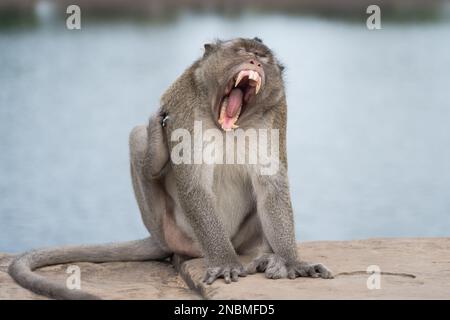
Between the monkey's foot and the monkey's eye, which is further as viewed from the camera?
the monkey's eye

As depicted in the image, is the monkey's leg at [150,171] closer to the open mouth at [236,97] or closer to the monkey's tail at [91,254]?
the monkey's tail at [91,254]

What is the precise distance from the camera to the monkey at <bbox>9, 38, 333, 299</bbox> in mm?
6855

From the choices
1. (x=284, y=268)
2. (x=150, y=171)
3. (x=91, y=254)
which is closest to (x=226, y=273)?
(x=284, y=268)

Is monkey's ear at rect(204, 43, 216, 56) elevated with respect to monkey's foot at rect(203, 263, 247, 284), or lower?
elevated

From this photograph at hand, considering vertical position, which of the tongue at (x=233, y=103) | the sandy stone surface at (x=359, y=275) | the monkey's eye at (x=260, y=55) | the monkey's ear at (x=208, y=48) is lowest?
the sandy stone surface at (x=359, y=275)

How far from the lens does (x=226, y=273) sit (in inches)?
265

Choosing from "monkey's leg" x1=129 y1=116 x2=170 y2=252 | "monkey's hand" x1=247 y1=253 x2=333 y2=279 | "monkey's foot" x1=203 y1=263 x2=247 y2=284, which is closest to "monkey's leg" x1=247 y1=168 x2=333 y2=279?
"monkey's hand" x1=247 y1=253 x2=333 y2=279

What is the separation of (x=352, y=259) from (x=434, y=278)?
28.8 inches

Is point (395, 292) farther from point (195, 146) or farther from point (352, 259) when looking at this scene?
point (195, 146)

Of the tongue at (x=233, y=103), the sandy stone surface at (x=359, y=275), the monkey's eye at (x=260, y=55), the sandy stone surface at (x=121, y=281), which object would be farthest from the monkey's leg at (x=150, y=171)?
the monkey's eye at (x=260, y=55)

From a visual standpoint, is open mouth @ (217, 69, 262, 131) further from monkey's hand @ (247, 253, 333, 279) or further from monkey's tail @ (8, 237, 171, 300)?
monkey's tail @ (8, 237, 171, 300)

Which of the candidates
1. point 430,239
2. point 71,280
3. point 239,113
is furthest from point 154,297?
point 430,239

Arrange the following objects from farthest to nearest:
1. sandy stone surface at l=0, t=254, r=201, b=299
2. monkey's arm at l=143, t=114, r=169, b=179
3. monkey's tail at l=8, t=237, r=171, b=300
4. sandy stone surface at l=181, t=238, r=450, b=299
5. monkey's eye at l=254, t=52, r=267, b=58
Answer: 1. monkey's tail at l=8, t=237, r=171, b=300
2. monkey's arm at l=143, t=114, r=169, b=179
3. monkey's eye at l=254, t=52, r=267, b=58
4. sandy stone surface at l=0, t=254, r=201, b=299
5. sandy stone surface at l=181, t=238, r=450, b=299

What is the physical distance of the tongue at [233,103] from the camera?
6836 millimetres
